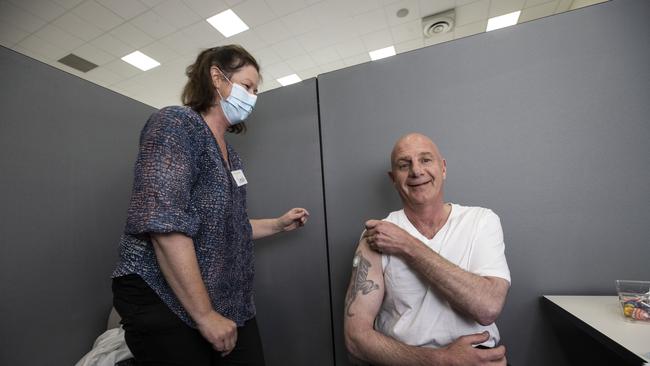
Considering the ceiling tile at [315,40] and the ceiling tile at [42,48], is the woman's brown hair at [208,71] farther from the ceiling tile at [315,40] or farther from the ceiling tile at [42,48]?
the ceiling tile at [42,48]

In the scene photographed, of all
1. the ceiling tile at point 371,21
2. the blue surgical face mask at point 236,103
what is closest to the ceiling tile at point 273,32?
the ceiling tile at point 371,21

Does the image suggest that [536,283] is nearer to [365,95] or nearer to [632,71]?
[632,71]

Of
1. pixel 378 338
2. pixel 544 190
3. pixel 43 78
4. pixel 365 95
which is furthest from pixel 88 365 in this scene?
pixel 544 190

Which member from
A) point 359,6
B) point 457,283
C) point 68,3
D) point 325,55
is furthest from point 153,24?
point 457,283

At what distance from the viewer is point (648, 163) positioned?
3.14 feet

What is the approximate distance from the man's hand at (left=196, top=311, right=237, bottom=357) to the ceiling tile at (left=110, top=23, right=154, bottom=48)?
4.76 m

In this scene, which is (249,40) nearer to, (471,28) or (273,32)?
(273,32)

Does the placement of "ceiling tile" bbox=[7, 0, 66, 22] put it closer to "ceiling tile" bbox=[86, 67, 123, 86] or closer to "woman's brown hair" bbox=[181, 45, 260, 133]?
"ceiling tile" bbox=[86, 67, 123, 86]

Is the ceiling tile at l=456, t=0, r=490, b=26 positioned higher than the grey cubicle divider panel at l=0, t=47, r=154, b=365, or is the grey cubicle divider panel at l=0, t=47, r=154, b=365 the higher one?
the ceiling tile at l=456, t=0, r=490, b=26

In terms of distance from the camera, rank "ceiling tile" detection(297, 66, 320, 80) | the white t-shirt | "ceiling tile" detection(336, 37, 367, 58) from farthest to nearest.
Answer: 1. "ceiling tile" detection(297, 66, 320, 80)
2. "ceiling tile" detection(336, 37, 367, 58)
3. the white t-shirt

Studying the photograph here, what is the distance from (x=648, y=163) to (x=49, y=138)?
238cm

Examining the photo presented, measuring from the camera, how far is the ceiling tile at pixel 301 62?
4.80 m

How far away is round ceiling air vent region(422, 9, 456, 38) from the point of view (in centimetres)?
379

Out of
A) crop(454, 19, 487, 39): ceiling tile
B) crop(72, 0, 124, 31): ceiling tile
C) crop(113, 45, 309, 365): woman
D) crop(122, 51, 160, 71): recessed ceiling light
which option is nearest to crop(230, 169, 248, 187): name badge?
crop(113, 45, 309, 365): woman
